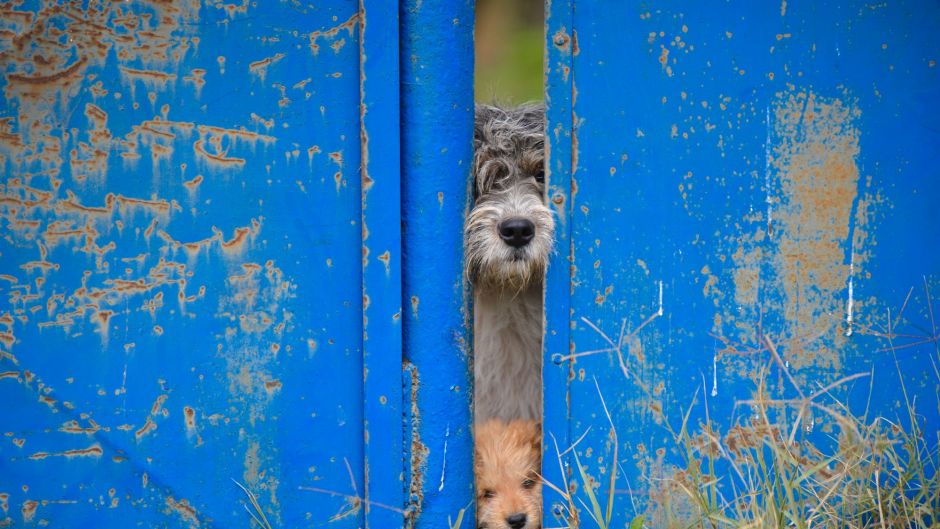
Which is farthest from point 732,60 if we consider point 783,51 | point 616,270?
point 616,270

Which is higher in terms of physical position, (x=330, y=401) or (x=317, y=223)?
(x=317, y=223)

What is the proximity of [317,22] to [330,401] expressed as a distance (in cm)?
107

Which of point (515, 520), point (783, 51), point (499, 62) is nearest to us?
point (783, 51)

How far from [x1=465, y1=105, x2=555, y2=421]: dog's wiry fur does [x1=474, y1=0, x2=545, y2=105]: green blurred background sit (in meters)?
5.47

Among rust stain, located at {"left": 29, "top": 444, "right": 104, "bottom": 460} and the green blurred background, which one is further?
the green blurred background

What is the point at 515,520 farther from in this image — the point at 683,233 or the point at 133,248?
the point at 133,248

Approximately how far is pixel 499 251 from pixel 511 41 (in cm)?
725

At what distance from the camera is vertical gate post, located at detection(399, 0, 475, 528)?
2.49 metres

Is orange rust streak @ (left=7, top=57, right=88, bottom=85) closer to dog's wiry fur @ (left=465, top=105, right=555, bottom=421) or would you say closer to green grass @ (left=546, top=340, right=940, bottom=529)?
dog's wiry fur @ (left=465, top=105, right=555, bottom=421)

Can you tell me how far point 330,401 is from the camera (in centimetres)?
257

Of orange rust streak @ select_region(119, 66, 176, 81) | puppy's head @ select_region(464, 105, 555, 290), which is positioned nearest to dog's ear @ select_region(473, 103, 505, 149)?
puppy's head @ select_region(464, 105, 555, 290)

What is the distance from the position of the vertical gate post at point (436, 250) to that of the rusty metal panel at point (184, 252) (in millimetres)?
68

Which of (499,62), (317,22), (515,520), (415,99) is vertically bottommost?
(515,520)

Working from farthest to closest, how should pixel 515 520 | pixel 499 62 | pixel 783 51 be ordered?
pixel 499 62, pixel 515 520, pixel 783 51
